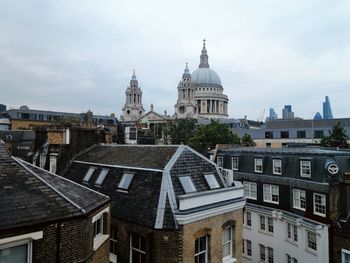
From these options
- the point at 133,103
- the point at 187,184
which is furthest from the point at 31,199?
the point at 133,103

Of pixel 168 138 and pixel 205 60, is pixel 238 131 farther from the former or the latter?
pixel 205 60

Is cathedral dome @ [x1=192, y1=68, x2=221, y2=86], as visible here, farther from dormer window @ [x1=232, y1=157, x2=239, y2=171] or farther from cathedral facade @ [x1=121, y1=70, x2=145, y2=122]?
dormer window @ [x1=232, y1=157, x2=239, y2=171]

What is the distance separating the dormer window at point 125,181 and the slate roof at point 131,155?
785mm

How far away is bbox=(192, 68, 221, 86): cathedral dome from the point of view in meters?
162

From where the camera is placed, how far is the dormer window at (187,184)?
657 inches

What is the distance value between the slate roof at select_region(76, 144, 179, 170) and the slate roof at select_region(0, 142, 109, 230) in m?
6.59

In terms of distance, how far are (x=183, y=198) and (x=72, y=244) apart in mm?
6085

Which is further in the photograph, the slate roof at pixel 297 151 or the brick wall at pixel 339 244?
the slate roof at pixel 297 151

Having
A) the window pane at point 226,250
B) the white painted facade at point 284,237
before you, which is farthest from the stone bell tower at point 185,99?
the window pane at point 226,250

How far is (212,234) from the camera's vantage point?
1647 cm

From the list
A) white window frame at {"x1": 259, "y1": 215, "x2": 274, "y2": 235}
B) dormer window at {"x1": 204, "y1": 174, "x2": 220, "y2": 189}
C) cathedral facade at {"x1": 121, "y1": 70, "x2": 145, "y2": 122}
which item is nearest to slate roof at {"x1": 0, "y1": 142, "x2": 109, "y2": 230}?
dormer window at {"x1": 204, "y1": 174, "x2": 220, "y2": 189}

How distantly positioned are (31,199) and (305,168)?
2111cm

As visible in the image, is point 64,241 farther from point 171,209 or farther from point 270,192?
point 270,192

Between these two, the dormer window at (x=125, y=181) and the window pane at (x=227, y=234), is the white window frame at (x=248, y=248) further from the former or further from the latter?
the dormer window at (x=125, y=181)
